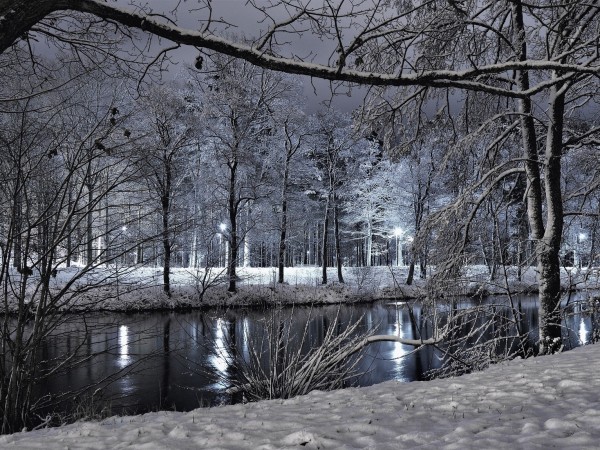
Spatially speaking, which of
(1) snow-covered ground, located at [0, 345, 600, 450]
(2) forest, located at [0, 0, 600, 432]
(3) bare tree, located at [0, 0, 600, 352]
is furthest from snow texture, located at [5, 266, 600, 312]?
(1) snow-covered ground, located at [0, 345, 600, 450]

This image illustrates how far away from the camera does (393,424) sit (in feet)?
10.7

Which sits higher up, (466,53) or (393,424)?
(466,53)

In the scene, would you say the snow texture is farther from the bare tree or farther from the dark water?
the bare tree

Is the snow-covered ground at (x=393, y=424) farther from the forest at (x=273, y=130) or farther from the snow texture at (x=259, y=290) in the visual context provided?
the snow texture at (x=259, y=290)

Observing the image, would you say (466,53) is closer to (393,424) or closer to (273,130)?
(393,424)

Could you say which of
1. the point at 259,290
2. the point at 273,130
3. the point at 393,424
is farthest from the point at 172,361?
the point at 273,130

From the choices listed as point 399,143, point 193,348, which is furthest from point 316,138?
point 399,143

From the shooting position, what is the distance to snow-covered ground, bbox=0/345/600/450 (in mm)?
2842

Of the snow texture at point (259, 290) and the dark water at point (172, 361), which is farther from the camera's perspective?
the snow texture at point (259, 290)

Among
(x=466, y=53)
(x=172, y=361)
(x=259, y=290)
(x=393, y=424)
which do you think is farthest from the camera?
(x=259, y=290)

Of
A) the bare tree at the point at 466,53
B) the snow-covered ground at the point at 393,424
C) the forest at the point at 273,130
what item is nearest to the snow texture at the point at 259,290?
the forest at the point at 273,130

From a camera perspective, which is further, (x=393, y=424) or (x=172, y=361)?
(x=172, y=361)

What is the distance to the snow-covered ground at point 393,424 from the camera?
2842 millimetres

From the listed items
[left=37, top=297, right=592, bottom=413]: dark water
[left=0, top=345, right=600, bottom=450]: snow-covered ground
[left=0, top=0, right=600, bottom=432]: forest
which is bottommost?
[left=37, top=297, right=592, bottom=413]: dark water
